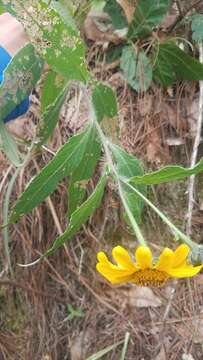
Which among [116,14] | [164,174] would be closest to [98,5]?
[116,14]

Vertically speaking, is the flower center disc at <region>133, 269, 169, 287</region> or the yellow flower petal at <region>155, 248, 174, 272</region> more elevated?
the yellow flower petal at <region>155, 248, 174, 272</region>

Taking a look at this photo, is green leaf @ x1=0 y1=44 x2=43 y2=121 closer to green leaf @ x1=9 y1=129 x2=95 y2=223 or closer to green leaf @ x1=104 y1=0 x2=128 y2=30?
green leaf @ x1=9 y1=129 x2=95 y2=223

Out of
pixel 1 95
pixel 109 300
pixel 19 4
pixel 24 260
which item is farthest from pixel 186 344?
pixel 19 4

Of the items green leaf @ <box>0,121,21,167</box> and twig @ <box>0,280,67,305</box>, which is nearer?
green leaf @ <box>0,121,21,167</box>

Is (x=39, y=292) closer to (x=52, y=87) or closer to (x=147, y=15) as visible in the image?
(x=52, y=87)

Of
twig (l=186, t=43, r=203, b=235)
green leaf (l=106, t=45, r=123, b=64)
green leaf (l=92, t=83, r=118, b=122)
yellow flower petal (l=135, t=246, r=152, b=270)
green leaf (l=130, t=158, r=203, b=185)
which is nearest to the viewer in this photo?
yellow flower petal (l=135, t=246, r=152, b=270)

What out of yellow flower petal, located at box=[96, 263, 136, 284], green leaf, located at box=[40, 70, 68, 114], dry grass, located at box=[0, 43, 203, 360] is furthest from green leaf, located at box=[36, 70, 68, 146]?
yellow flower petal, located at box=[96, 263, 136, 284]
